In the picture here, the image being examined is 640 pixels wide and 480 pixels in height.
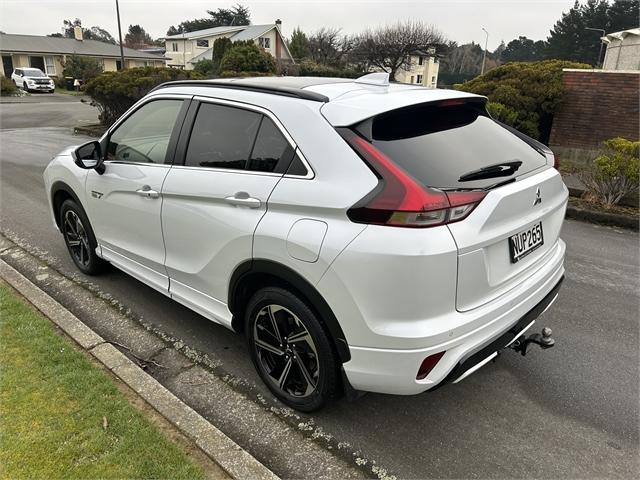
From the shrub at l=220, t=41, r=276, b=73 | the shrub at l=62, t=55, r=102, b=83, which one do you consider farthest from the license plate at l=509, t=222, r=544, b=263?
the shrub at l=62, t=55, r=102, b=83

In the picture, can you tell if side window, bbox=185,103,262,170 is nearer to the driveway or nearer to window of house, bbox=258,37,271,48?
the driveway

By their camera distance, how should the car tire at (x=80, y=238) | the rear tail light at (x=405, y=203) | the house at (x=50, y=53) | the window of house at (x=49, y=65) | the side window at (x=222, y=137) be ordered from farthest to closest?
the window of house at (x=49, y=65)
the house at (x=50, y=53)
the car tire at (x=80, y=238)
the side window at (x=222, y=137)
the rear tail light at (x=405, y=203)

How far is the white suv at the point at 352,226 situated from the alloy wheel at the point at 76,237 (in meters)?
1.39

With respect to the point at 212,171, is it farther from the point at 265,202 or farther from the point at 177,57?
the point at 177,57

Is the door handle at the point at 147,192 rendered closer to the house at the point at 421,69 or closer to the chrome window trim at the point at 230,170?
the chrome window trim at the point at 230,170

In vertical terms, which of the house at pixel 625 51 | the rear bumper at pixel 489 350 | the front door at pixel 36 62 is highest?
the house at pixel 625 51

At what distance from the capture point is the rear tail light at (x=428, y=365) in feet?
7.21

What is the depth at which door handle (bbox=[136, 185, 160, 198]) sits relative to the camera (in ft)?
10.9

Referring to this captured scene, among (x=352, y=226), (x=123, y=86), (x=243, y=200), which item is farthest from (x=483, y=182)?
(x=123, y=86)

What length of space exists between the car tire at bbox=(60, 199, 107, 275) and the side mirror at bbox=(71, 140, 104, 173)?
0.49 m

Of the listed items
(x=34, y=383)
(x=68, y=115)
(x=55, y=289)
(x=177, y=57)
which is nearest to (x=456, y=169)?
(x=34, y=383)

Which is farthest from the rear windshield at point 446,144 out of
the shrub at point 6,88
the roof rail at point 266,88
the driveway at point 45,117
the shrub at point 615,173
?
the shrub at point 6,88

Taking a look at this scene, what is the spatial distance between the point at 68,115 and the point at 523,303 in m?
25.5

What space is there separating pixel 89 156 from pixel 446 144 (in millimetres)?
3005
